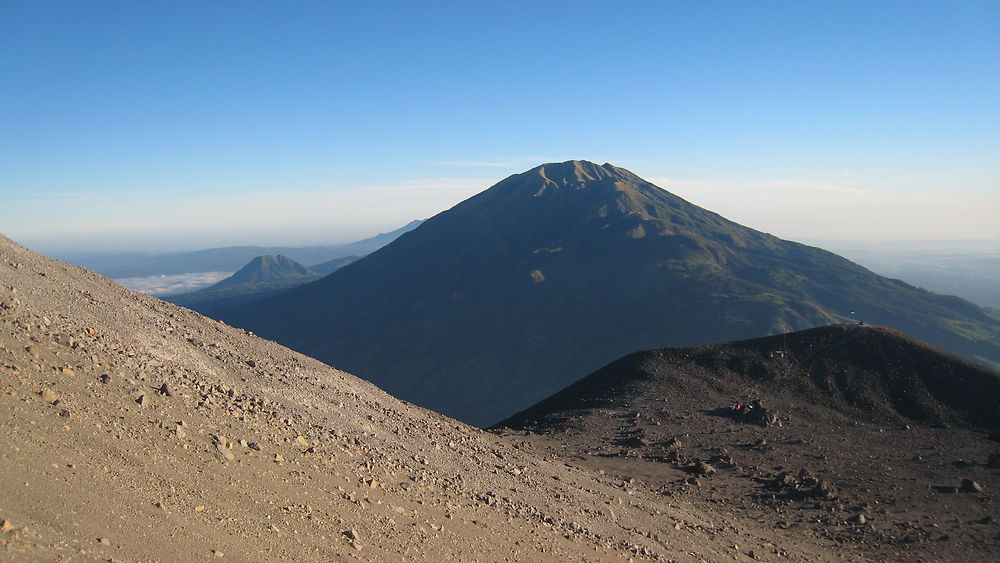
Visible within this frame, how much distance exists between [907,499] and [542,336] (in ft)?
264

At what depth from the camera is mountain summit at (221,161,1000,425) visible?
88.5m

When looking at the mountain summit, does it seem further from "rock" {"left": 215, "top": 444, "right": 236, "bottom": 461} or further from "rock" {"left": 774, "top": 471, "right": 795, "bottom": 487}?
"rock" {"left": 215, "top": 444, "right": 236, "bottom": 461}

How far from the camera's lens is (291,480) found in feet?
29.9

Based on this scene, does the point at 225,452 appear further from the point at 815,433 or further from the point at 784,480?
the point at 815,433

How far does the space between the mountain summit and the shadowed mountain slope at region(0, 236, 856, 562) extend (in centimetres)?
5683

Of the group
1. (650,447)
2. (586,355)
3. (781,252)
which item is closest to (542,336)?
(586,355)

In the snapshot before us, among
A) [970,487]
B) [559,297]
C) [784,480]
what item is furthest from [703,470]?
[559,297]

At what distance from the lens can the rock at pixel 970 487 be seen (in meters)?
17.3

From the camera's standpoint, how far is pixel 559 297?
109m

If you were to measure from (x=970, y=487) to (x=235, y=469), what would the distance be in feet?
67.7

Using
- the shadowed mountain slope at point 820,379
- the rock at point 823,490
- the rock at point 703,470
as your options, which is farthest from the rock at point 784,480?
the shadowed mountain slope at point 820,379

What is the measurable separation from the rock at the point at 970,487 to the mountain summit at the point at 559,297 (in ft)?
181

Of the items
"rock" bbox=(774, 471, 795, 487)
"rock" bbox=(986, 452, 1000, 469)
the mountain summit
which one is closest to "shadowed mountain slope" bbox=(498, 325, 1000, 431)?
"rock" bbox=(986, 452, 1000, 469)

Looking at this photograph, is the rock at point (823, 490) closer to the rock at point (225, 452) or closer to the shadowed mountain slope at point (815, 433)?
the shadowed mountain slope at point (815, 433)
